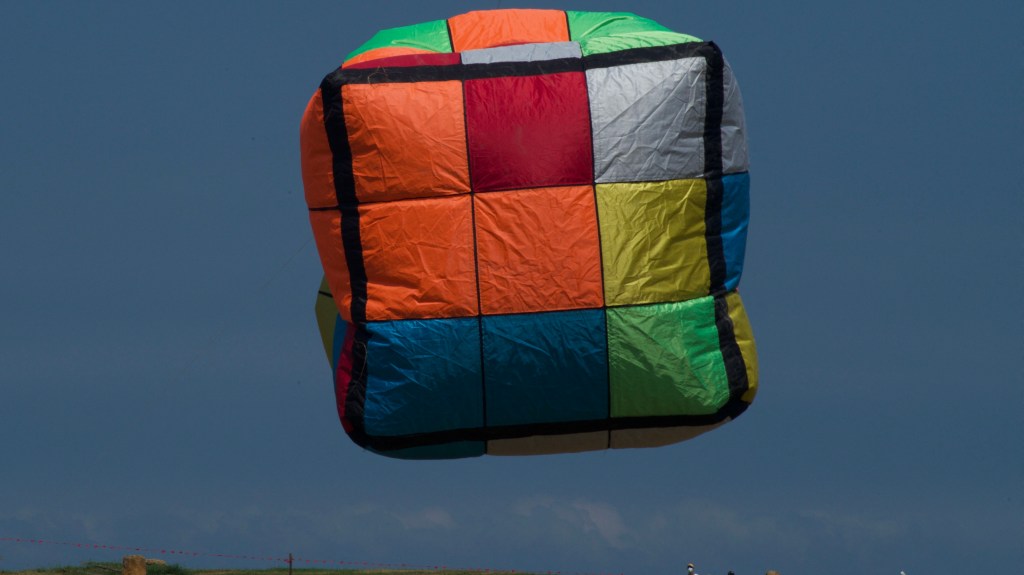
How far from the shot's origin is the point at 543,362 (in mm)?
15336

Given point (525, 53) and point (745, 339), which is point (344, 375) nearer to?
point (525, 53)

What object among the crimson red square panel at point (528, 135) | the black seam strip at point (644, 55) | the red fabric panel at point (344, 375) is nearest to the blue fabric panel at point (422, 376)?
the red fabric panel at point (344, 375)

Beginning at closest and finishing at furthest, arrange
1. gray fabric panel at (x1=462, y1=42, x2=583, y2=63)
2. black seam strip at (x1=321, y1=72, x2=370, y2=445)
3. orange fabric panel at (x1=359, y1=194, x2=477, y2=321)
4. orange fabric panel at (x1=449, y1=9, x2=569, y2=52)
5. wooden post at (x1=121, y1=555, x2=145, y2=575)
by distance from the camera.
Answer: orange fabric panel at (x1=359, y1=194, x2=477, y2=321) < black seam strip at (x1=321, y1=72, x2=370, y2=445) < gray fabric panel at (x1=462, y1=42, x2=583, y2=63) < orange fabric panel at (x1=449, y1=9, x2=569, y2=52) < wooden post at (x1=121, y1=555, x2=145, y2=575)

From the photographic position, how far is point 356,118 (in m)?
15.3

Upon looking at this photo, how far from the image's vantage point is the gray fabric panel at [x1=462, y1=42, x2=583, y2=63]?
15648 millimetres

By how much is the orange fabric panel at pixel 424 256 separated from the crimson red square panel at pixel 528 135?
1.22 feet

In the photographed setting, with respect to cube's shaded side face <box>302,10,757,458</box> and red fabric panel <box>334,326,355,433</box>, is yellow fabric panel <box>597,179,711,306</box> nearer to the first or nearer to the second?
cube's shaded side face <box>302,10,757,458</box>

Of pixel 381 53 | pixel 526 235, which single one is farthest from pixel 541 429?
pixel 381 53

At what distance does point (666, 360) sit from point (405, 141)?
8.82ft

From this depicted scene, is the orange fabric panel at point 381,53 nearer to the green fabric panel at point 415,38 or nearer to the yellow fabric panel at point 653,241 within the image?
the green fabric panel at point 415,38

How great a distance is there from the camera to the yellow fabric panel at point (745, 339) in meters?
15.9

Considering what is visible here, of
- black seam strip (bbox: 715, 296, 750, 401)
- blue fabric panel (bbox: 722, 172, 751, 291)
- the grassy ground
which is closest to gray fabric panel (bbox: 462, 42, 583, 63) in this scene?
blue fabric panel (bbox: 722, 172, 751, 291)

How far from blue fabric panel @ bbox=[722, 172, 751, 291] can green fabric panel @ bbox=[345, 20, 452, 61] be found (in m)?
2.60

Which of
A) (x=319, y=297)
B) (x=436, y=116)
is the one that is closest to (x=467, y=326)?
(x=436, y=116)
